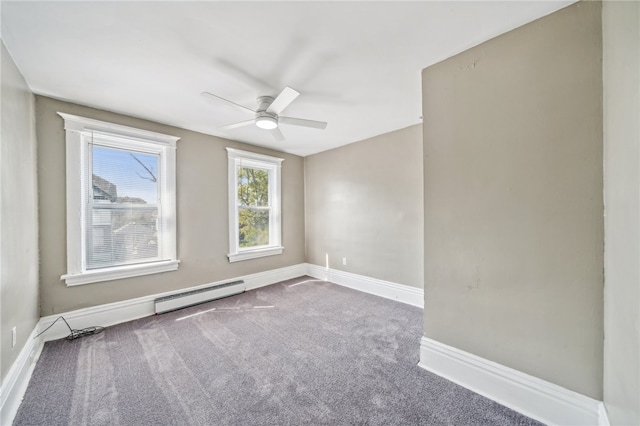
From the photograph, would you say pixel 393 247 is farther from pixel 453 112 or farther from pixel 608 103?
pixel 608 103

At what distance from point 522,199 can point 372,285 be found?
247 centimetres

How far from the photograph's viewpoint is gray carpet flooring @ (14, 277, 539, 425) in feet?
4.71

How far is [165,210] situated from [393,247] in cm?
316

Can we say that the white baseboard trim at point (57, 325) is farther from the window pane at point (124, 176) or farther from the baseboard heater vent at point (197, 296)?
the window pane at point (124, 176)

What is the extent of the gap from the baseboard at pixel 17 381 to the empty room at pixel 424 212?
21 mm

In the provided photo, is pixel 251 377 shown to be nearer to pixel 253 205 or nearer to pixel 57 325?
pixel 57 325

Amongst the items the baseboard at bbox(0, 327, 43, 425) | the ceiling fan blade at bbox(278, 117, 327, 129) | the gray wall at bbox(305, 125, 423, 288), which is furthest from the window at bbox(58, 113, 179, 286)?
the gray wall at bbox(305, 125, 423, 288)

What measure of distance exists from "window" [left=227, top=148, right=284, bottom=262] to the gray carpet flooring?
50.9 inches

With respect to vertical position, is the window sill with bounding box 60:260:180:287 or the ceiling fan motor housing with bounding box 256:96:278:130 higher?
the ceiling fan motor housing with bounding box 256:96:278:130

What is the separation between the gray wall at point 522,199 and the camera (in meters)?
1.28

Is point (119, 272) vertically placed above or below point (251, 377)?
above

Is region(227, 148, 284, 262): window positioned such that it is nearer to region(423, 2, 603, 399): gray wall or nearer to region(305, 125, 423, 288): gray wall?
region(305, 125, 423, 288): gray wall

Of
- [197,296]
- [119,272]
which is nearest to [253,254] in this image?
[197,296]

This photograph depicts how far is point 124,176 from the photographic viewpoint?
111 inches
